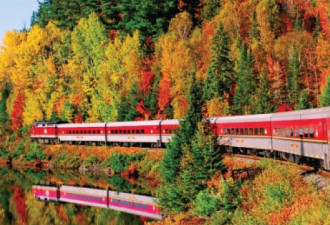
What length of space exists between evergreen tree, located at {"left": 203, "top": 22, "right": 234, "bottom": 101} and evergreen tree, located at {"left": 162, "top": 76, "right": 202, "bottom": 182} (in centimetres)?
2616

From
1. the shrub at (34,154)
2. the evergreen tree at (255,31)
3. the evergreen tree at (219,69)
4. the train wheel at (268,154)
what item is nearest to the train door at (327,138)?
the train wheel at (268,154)

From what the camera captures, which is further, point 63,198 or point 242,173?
point 63,198

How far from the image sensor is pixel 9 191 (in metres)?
52.7

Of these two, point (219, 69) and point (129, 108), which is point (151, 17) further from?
point (219, 69)

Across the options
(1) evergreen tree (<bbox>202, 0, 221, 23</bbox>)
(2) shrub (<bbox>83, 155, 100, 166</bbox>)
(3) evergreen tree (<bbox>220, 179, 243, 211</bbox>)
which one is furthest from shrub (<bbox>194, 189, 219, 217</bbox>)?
(1) evergreen tree (<bbox>202, 0, 221, 23</bbox>)

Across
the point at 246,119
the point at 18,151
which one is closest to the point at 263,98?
the point at 246,119

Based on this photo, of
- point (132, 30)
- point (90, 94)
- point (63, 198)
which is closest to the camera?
point (63, 198)

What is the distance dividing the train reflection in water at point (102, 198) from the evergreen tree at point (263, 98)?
20.7 m

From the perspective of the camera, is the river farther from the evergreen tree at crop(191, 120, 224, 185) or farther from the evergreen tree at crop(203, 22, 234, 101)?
the evergreen tree at crop(203, 22, 234, 101)

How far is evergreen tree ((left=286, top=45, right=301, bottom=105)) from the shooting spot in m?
60.8

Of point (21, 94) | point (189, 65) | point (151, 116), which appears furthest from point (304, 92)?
point (21, 94)

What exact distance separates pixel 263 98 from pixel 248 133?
19.1 m

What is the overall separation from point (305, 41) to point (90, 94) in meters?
34.5

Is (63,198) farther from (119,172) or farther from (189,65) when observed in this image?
(189,65)
